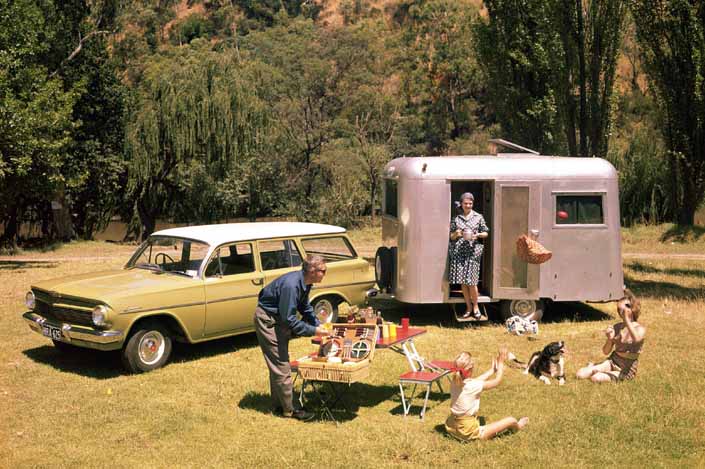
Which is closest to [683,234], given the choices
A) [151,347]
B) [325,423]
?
[151,347]

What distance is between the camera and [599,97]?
17.8 meters

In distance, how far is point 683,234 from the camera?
24.8m

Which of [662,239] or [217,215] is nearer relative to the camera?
[662,239]

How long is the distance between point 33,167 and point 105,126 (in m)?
7.89

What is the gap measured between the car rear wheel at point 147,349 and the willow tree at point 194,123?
21119mm

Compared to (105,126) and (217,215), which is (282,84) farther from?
(105,126)

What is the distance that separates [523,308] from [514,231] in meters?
1.22

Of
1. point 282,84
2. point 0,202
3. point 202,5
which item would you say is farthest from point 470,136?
point 202,5

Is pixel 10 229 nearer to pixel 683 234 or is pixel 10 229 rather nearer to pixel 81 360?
pixel 81 360

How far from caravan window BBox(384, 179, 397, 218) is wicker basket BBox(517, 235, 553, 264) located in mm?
2104

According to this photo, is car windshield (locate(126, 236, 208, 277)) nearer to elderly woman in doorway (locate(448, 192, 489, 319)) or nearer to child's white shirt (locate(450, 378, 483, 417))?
elderly woman in doorway (locate(448, 192, 489, 319))

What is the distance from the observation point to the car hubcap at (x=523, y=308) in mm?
11445

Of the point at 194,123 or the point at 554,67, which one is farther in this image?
the point at 194,123

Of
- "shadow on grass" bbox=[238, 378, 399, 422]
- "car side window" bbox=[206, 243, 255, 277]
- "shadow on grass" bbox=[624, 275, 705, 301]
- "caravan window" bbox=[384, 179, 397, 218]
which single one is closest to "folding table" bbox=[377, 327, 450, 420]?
"shadow on grass" bbox=[238, 378, 399, 422]
